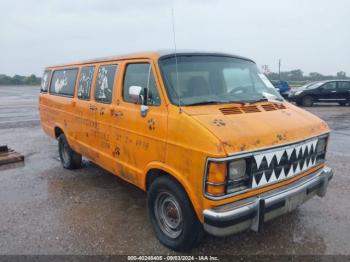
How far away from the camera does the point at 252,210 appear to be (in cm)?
299

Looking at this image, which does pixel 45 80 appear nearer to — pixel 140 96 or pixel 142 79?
pixel 142 79

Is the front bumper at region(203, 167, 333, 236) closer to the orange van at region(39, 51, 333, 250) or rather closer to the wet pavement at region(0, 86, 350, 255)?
the orange van at region(39, 51, 333, 250)

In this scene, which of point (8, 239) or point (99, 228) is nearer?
point (8, 239)

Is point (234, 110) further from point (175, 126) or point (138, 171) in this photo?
point (138, 171)

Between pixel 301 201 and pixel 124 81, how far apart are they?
8.38ft

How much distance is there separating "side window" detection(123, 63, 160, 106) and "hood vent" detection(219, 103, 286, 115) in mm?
759

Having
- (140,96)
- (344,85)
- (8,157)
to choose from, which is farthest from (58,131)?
(344,85)

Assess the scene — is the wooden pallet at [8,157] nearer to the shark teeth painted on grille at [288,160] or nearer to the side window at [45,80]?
the side window at [45,80]

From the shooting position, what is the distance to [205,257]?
341 cm

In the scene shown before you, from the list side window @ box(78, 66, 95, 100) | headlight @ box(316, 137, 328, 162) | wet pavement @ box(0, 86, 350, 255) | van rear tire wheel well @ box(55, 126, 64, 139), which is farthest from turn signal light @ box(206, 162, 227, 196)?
van rear tire wheel well @ box(55, 126, 64, 139)

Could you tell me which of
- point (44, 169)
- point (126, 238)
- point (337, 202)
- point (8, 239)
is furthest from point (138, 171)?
point (44, 169)

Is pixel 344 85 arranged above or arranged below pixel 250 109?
below

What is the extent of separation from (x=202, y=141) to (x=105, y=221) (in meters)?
2.01

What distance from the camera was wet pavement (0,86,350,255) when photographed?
357 cm
